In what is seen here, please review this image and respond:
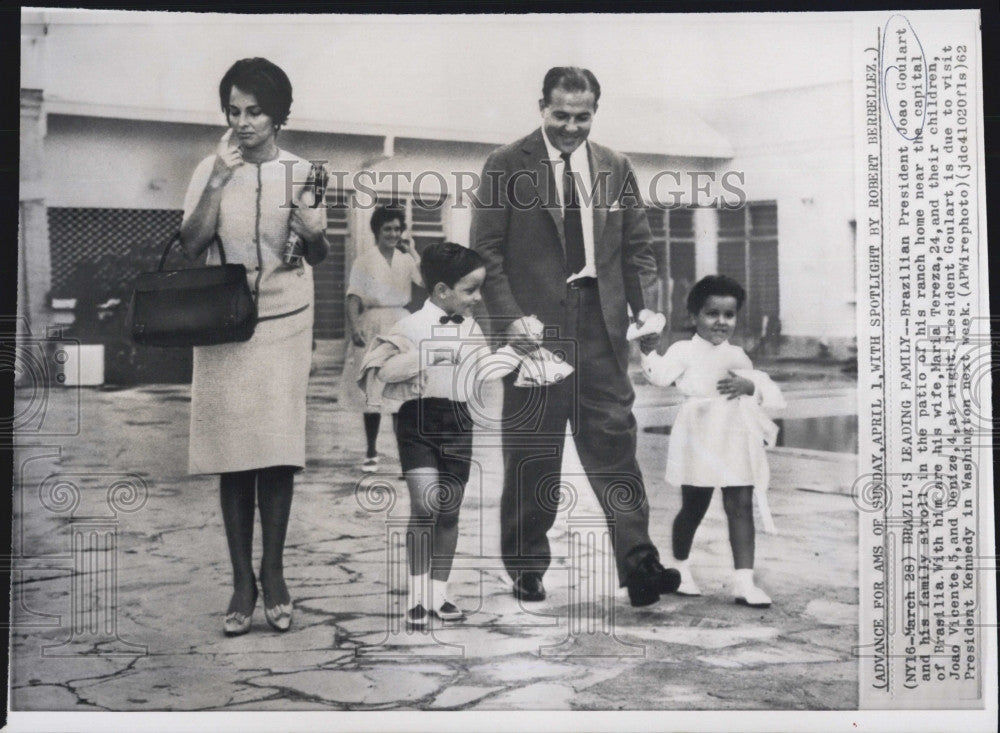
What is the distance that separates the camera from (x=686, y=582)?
4043 mm

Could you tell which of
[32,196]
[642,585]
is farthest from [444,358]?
[32,196]

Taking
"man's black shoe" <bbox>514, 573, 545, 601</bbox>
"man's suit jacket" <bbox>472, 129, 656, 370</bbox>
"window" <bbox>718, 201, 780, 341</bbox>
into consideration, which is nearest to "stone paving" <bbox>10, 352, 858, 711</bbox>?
"man's black shoe" <bbox>514, 573, 545, 601</bbox>

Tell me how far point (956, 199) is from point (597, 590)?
6.76ft

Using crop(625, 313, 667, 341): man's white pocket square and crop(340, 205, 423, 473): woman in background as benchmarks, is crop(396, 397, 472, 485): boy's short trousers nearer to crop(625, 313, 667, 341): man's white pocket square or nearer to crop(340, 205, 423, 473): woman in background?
crop(340, 205, 423, 473): woman in background

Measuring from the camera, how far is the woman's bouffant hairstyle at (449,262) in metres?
3.99

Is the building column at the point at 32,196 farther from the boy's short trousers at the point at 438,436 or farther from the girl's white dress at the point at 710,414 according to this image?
the girl's white dress at the point at 710,414

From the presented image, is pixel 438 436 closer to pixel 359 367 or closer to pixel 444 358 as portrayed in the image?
pixel 444 358

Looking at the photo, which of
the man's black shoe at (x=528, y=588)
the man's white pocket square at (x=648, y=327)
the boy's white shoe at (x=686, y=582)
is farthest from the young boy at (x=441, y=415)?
the boy's white shoe at (x=686, y=582)

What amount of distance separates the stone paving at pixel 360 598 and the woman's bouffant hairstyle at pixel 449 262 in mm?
555

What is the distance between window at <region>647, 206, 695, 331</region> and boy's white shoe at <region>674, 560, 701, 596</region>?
92 centimetres

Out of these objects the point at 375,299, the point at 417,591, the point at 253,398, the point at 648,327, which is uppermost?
the point at 375,299

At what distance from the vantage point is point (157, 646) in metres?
3.96

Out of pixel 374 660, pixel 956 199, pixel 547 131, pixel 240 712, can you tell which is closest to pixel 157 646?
pixel 240 712

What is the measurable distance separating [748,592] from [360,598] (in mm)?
1501
